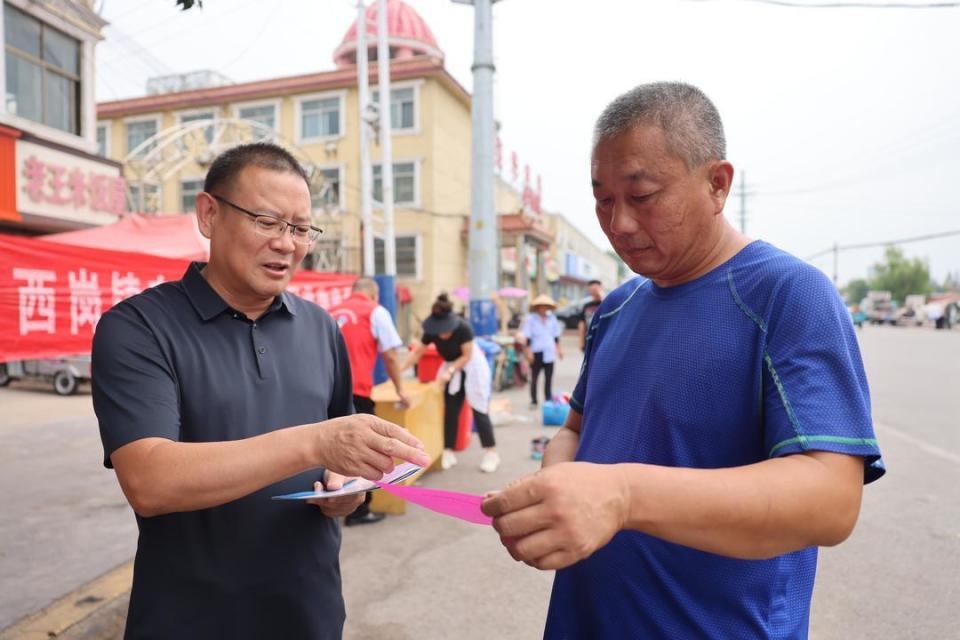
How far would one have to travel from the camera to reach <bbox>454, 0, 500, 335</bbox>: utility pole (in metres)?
8.88

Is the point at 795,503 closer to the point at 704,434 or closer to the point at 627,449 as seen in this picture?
the point at 704,434

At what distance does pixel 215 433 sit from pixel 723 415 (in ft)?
3.84

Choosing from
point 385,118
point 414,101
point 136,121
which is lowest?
point 385,118

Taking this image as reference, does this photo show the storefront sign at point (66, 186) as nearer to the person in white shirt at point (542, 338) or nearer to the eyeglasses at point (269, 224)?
the person in white shirt at point (542, 338)

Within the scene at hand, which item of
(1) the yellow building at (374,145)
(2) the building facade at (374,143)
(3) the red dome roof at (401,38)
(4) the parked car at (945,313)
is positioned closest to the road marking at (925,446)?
(2) the building facade at (374,143)

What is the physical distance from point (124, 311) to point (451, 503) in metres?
0.94

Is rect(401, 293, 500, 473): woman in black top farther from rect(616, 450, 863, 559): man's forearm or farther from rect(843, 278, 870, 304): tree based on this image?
rect(843, 278, 870, 304): tree

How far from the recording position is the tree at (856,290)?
338ft

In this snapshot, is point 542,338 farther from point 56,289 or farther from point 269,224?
point 269,224

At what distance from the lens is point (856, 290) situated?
107062mm

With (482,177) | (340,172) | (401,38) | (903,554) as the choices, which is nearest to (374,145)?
(340,172)

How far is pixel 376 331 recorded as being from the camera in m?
4.95

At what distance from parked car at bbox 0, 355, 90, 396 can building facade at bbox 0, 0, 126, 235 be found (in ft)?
7.85

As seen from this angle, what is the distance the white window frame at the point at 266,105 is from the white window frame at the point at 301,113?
71cm
